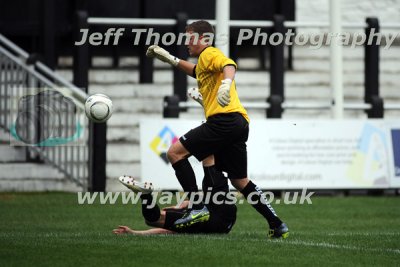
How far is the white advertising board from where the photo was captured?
17.7 m

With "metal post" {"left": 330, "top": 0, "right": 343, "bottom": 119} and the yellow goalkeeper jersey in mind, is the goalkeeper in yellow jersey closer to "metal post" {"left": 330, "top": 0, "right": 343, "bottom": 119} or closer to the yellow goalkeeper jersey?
the yellow goalkeeper jersey

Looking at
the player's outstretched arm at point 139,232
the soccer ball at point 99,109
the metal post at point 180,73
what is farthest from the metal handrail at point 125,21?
the player's outstretched arm at point 139,232

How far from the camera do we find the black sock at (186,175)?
10.9 meters

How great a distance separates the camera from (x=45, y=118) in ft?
59.9

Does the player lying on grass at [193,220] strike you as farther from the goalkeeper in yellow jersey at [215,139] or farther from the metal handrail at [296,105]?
the metal handrail at [296,105]

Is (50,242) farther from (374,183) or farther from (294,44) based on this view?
(294,44)

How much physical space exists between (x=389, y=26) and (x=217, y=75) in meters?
9.99

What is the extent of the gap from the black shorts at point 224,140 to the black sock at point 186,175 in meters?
0.16

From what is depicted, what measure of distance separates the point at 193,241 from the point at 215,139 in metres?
1.08

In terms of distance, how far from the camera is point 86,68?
744 inches

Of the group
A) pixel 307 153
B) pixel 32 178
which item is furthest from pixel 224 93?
pixel 32 178

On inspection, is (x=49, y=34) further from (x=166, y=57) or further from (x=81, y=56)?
(x=166, y=57)

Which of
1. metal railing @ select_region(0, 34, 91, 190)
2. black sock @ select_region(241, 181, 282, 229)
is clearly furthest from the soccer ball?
metal railing @ select_region(0, 34, 91, 190)

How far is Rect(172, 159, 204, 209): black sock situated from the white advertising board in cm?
642
